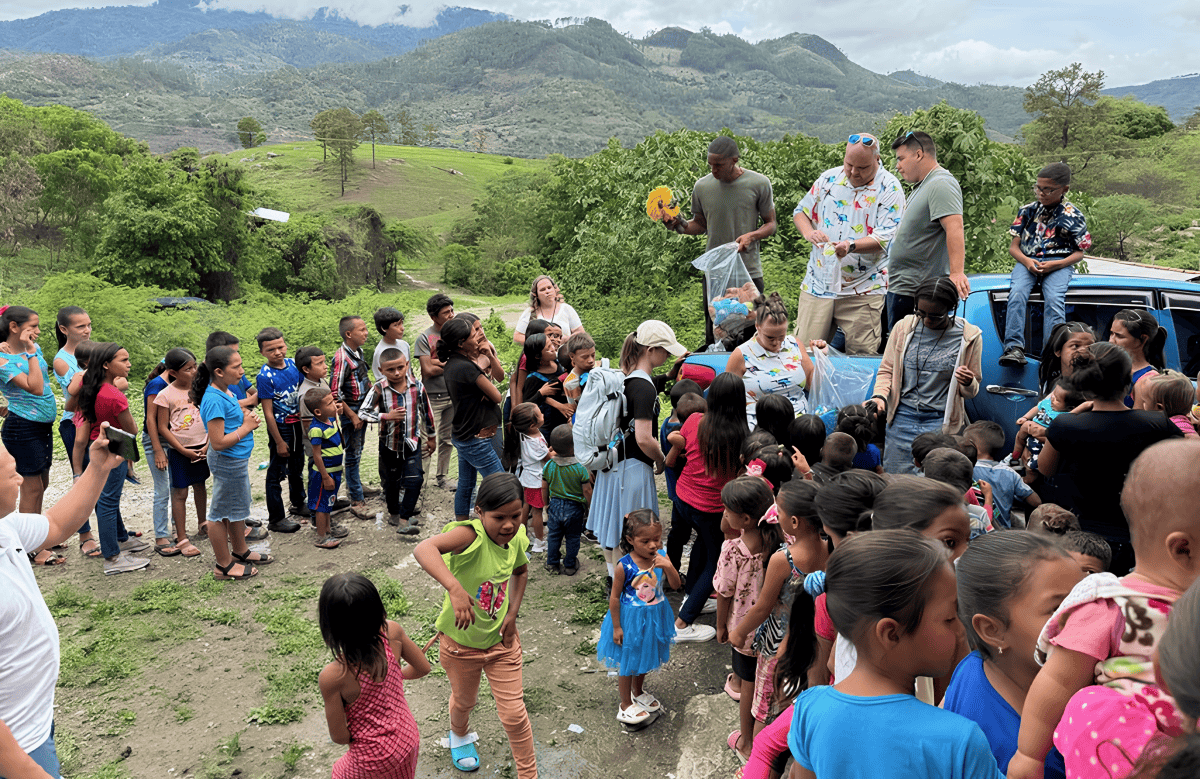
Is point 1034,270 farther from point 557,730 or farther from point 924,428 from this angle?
point 557,730

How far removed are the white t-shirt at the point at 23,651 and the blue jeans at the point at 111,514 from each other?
347cm

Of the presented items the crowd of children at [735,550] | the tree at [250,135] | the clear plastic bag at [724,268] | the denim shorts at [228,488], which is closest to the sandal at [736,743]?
the crowd of children at [735,550]

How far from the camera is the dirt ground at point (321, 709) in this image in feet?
12.6

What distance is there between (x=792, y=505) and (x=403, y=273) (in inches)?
1489

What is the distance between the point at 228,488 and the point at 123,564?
4.14 ft

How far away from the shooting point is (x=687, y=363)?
601 centimetres

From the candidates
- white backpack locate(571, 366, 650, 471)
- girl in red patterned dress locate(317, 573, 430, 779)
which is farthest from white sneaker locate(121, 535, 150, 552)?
girl in red patterned dress locate(317, 573, 430, 779)

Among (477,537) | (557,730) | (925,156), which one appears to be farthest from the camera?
(925,156)

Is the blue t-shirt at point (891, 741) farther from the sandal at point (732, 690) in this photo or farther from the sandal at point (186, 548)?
the sandal at point (186, 548)

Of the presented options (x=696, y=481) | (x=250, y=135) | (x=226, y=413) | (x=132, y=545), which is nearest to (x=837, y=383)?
(x=696, y=481)

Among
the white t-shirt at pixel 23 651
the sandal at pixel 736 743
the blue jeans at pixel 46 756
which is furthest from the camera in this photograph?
the sandal at pixel 736 743

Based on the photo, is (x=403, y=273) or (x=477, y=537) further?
(x=403, y=273)

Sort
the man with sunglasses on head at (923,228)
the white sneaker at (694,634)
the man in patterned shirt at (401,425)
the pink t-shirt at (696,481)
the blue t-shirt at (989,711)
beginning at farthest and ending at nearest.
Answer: the man in patterned shirt at (401,425), the man with sunglasses on head at (923,228), the white sneaker at (694,634), the pink t-shirt at (696,481), the blue t-shirt at (989,711)

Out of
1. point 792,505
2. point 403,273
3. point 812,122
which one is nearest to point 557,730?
point 792,505
